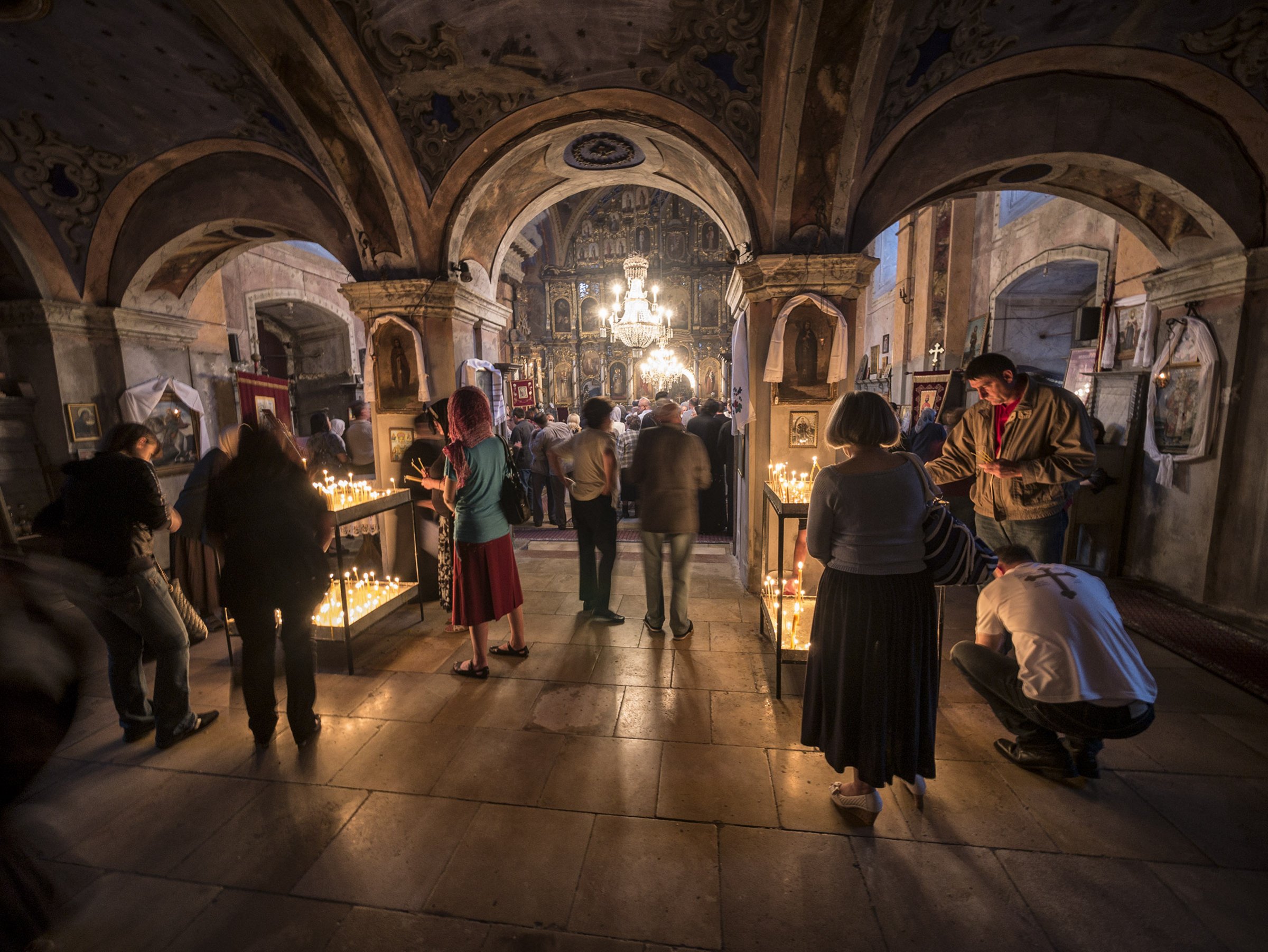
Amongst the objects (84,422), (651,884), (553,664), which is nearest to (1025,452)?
(651,884)

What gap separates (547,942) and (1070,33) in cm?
681

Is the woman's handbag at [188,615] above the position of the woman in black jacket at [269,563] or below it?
below

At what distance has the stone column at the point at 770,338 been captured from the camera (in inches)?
194

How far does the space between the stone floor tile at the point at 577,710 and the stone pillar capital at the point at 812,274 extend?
12.5 ft

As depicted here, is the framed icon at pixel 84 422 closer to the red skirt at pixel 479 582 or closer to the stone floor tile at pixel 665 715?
the red skirt at pixel 479 582

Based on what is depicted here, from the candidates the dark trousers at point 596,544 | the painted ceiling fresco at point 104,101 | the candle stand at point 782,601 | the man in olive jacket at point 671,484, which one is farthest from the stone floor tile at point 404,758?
the painted ceiling fresco at point 104,101

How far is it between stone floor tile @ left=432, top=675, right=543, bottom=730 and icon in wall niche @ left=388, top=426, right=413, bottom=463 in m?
3.02

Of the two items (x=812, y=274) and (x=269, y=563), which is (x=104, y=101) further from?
(x=812, y=274)

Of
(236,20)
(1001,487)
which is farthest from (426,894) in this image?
(236,20)

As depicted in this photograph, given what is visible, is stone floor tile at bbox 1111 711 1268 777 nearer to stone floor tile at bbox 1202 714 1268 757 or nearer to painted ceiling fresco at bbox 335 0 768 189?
stone floor tile at bbox 1202 714 1268 757

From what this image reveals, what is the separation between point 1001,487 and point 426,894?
4.17 metres

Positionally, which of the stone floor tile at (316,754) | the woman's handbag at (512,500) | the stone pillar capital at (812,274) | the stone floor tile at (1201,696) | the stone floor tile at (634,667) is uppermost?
the stone pillar capital at (812,274)

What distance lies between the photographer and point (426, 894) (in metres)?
2.14

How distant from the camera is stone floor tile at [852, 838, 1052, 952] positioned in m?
1.92
